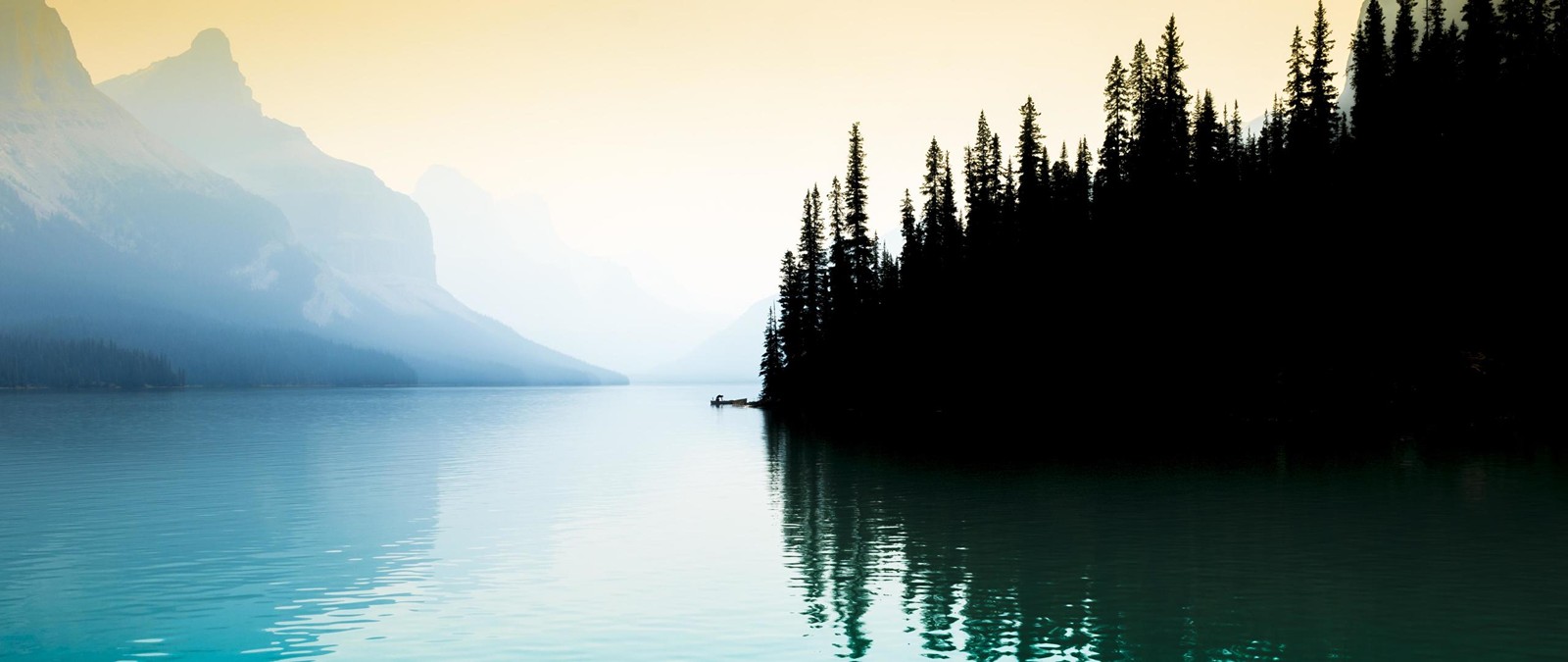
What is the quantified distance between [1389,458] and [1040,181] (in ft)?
164

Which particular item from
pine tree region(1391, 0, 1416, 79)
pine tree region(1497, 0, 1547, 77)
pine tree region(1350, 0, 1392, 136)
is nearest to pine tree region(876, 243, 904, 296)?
pine tree region(1350, 0, 1392, 136)

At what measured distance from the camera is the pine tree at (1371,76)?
8988cm

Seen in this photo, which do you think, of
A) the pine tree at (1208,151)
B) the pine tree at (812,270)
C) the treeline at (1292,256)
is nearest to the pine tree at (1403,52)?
the treeline at (1292,256)

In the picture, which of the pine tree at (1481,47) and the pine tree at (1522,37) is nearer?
the pine tree at (1522,37)

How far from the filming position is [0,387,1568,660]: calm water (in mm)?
20547

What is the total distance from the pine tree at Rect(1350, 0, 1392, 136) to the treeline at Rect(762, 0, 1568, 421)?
0.29 m

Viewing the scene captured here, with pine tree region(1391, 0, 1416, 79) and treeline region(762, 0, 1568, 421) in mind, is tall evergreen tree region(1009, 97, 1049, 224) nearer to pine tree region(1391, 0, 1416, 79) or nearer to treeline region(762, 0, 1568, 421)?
treeline region(762, 0, 1568, 421)

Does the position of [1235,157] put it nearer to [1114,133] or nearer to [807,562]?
[1114,133]

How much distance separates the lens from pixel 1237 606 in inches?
890

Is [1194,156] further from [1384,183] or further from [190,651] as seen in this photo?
A: [190,651]

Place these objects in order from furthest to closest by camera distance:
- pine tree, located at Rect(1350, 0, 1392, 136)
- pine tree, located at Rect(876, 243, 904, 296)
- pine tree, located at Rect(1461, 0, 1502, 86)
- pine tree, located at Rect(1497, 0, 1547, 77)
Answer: pine tree, located at Rect(876, 243, 904, 296) → pine tree, located at Rect(1350, 0, 1392, 136) → pine tree, located at Rect(1461, 0, 1502, 86) → pine tree, located at Rect(1497, 0, 1547, 77)

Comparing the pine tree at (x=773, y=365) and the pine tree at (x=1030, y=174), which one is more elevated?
the pine tree at (x=1030, y=174)

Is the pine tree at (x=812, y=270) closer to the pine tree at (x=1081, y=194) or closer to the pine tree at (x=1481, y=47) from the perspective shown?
the pine tree at (x=1081, y=194)

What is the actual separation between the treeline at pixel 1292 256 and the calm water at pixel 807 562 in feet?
Result: 89.5
